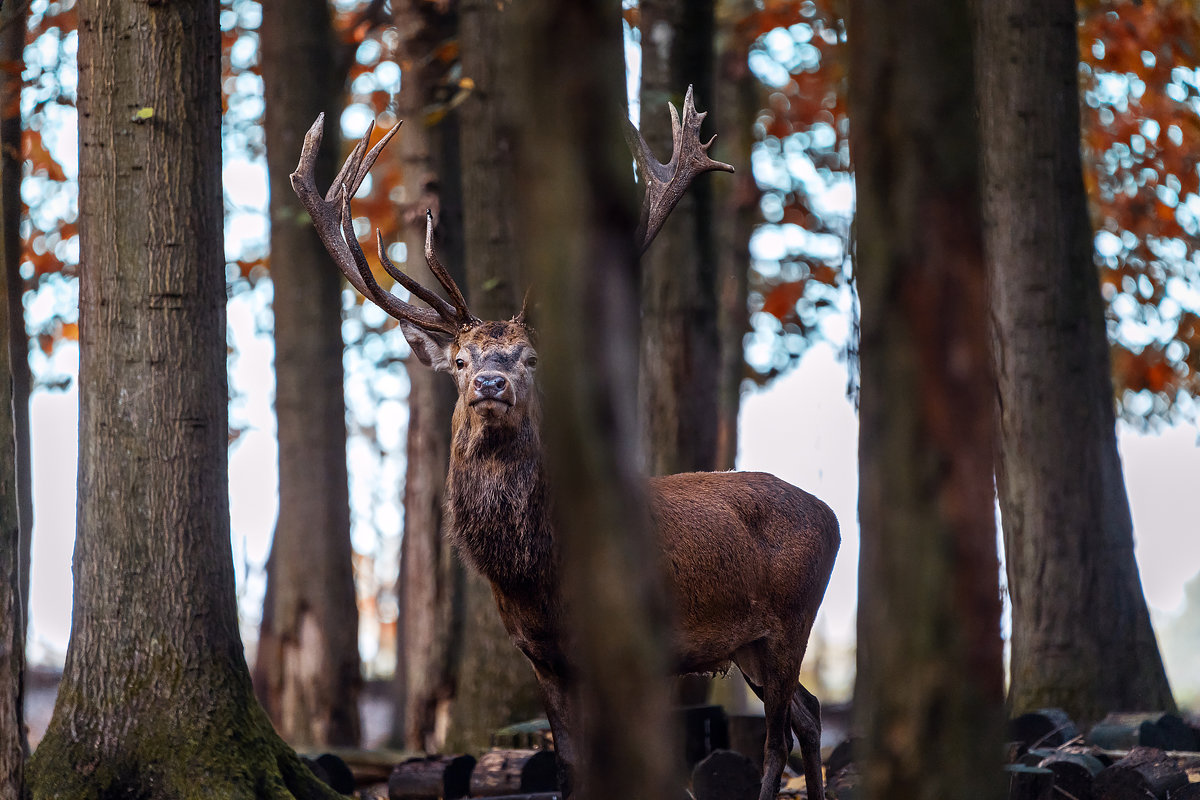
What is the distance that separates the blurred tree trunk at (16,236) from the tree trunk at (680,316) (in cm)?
412

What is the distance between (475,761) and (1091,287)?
474cm

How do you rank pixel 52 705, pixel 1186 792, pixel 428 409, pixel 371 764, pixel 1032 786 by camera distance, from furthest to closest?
pixel 52 705, pixel 428 409, pixel 371 764, pixel 1032 786, pixel 1186 792

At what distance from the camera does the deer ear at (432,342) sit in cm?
691

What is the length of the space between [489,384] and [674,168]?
1572 mm

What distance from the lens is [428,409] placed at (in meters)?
11.7

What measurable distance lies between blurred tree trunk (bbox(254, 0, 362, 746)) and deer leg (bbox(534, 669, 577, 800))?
14.9 feet

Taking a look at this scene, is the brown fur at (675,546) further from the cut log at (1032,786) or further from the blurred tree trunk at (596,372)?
the blurred tree trunk at (596,372)

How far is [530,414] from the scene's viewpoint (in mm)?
6406

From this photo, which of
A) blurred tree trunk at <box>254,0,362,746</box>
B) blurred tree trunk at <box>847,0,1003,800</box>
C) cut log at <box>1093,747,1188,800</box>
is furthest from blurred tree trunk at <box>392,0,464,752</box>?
blurred tree trunk at <box>847,0,1003,800</box>

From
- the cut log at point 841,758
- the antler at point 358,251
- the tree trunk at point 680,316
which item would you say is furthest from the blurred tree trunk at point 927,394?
the tree trunk at point 680,316

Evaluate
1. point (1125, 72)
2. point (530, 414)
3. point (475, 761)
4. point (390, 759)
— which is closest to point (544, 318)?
point (530, 414)

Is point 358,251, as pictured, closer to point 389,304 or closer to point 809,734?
point 389,304

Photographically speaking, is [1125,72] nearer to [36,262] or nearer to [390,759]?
[390,759]

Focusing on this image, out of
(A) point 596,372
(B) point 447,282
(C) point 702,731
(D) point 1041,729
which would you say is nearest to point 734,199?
(C) point 702,731
